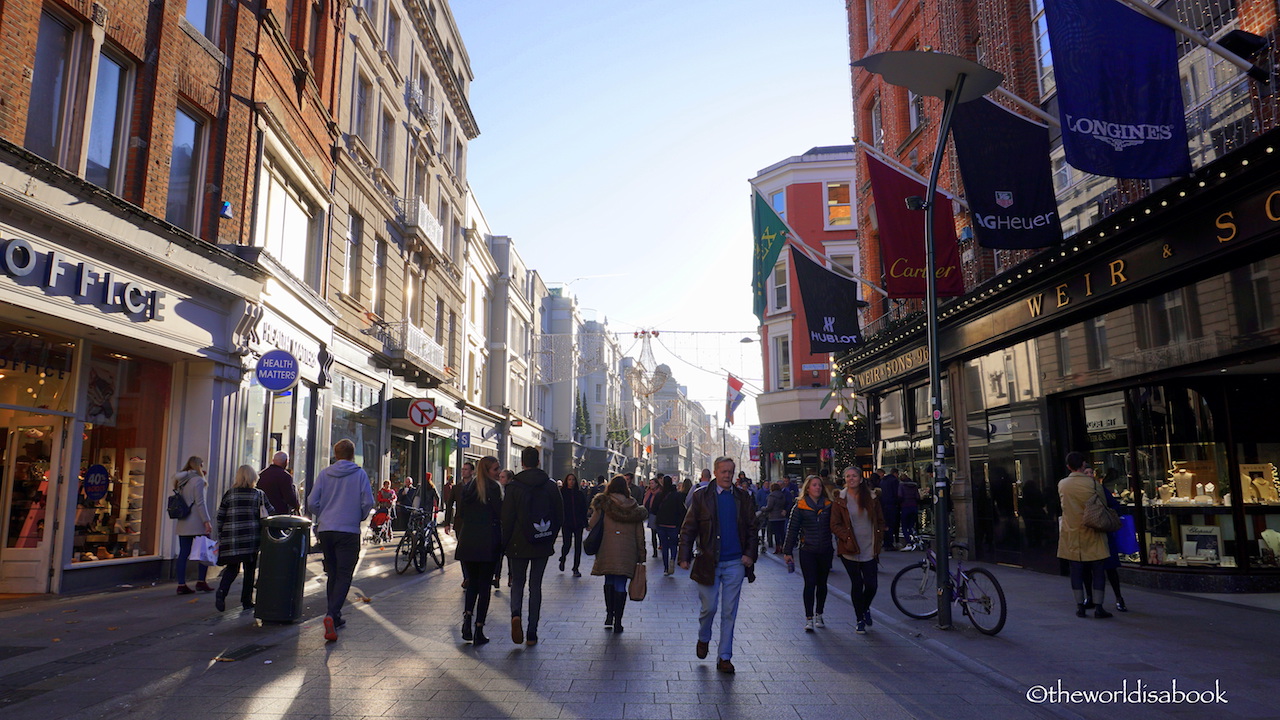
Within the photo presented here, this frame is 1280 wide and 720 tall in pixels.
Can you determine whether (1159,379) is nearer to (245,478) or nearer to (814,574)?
(814,574)

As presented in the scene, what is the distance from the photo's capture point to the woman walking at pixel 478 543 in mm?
8086

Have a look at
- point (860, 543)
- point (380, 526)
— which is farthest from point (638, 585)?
point (380, 526)

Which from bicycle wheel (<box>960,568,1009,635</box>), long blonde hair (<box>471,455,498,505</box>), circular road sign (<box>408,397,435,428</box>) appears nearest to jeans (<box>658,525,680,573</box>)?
circular road sign (<box>408,397,435,428</box>)

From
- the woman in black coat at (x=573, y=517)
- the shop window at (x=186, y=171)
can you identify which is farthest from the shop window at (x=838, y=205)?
the shop window at (x=186, y=171)

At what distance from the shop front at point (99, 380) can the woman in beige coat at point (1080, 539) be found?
11.9 m

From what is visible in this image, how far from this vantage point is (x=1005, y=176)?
1250cm

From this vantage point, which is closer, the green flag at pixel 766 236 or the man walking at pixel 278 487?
the man walking at pixel 278 487

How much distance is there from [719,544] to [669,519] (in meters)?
5.99

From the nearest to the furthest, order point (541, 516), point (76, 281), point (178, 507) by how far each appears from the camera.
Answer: point (541, 516)
point (76, 281)
point (178, 507)

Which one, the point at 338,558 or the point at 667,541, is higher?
the point at 338,558

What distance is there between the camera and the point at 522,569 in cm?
810

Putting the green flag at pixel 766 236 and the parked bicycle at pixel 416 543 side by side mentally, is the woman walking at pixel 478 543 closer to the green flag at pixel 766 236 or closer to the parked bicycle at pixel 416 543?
the parked bicycle at pixel 416 543

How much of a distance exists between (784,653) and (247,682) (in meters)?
4.53

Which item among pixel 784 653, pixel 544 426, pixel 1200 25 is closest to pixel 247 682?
pixel 784 653
